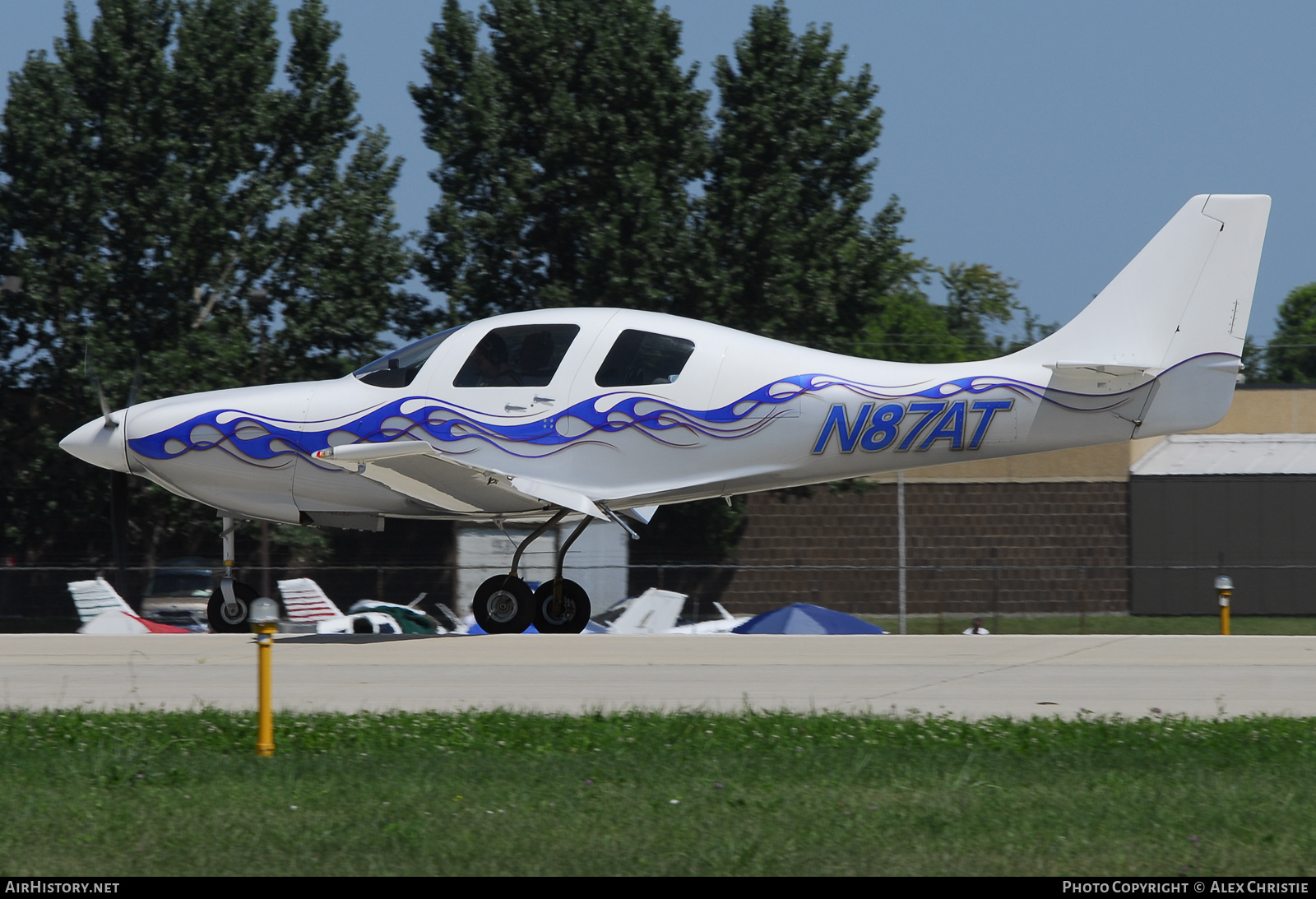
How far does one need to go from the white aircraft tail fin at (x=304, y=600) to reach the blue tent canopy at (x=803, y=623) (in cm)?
708

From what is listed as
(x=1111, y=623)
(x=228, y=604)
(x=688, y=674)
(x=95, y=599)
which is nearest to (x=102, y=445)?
(x=228, y=604)

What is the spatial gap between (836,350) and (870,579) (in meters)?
9.23

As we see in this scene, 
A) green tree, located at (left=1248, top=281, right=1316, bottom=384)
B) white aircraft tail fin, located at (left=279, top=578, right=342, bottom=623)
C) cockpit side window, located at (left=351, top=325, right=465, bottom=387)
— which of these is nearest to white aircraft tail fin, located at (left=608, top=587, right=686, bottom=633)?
white aircraft tail fin, located at (left=279, top=578, right=342, bottom=623)

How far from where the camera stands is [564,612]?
14367 mm

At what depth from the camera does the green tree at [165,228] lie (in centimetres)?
2923

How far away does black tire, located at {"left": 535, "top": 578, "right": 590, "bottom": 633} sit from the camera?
47.1 feet

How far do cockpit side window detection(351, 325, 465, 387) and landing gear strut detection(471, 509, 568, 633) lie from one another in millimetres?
1950

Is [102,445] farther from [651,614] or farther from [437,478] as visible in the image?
[651,614]

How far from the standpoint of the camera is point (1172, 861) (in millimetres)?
5605

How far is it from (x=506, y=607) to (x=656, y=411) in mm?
2434

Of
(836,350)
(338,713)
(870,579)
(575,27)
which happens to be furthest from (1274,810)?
(870,579)

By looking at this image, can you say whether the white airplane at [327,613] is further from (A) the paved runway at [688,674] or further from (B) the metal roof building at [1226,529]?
(B) the metal roof building at [1226,529]

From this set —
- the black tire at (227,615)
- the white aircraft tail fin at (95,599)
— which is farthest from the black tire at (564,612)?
the white aircraft tail fin at (95,599)

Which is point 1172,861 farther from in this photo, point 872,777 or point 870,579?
point 870,579
